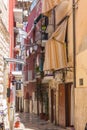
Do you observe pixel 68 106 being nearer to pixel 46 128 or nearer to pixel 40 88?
pixel 46 128

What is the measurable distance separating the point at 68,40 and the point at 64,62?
1.29 metres

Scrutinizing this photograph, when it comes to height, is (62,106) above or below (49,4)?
below

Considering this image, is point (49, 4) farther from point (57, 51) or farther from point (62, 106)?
point (62, 106)

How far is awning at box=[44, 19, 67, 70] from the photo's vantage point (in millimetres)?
20606

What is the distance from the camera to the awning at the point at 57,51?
20.6 metres

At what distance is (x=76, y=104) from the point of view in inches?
705

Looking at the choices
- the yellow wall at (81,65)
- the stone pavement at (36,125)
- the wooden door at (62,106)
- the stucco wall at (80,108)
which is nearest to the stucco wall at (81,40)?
the yellow wall at (81,65)

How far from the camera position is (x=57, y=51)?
2075cm

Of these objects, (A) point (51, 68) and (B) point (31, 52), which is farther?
(B) point (31, 52)

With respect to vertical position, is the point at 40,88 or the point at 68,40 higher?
the point at 68,40

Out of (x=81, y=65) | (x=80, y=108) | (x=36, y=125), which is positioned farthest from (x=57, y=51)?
(x=36, y=125)

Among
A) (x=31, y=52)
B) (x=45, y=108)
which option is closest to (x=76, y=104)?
(x=45, y=108)

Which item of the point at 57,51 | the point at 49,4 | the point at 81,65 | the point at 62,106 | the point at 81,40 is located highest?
the point at 49,4

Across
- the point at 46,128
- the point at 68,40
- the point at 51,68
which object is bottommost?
the point at 46,128
